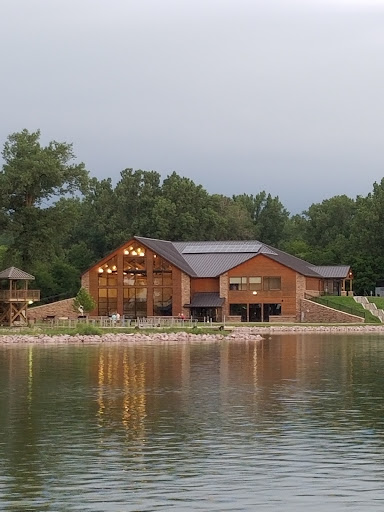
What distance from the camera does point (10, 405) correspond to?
2828 cm

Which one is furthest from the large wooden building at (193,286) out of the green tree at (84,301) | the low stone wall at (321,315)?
the green tree at (84,301)

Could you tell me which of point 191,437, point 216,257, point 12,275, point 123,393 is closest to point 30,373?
point 123,393

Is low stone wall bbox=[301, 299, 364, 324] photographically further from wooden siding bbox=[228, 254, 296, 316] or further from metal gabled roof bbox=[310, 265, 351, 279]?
metal gabled roof bbox=[310, 265, 351, 279]

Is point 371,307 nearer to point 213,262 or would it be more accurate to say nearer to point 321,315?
point 321,315

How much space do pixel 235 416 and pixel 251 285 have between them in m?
61.4

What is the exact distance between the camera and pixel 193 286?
89125 millimetres

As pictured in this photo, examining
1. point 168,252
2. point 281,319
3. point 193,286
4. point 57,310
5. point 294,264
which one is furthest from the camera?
point 168,252

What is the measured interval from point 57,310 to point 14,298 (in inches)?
656

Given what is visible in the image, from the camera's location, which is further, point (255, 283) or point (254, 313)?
point (254, 313)

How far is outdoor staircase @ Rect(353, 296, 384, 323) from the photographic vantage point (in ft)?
278

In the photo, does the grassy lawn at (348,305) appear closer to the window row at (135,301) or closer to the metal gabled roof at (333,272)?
the metal gabled roof at (333,272)

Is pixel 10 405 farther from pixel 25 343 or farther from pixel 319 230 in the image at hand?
pixel 319 230

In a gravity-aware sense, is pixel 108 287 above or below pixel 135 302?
above

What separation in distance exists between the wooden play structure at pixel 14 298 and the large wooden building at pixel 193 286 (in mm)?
16805
